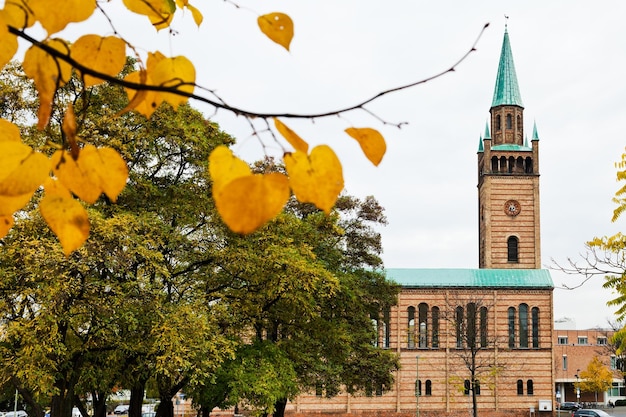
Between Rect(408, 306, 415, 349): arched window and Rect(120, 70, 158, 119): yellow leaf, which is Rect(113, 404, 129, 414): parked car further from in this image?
Rect(120, 70, 158, 119): yellow leaf

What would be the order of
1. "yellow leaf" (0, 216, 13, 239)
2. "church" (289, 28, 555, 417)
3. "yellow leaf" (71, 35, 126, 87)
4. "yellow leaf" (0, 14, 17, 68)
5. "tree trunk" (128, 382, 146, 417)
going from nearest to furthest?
"yellow leaf" (0, 14, 17, 68), "yellow leaf" (71, 35, 126, 87), "yellow leaf" (0, 216, 13, 239), "tree trunk" (128, 382, 146, 417), "church" (289, 28, 555, 417)

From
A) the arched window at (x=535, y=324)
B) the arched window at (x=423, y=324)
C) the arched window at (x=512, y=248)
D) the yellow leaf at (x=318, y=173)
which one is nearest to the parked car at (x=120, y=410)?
the arched window at (x=423, y=324)

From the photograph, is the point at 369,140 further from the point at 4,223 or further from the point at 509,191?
the point at 509,191

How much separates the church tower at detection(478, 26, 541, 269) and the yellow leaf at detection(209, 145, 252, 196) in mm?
67401

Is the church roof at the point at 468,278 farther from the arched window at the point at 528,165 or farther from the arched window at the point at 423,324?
the arched window at the point at 528,165

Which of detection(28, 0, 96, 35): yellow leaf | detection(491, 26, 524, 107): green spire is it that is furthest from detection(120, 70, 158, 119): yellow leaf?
detection(491, 26, 524, 107): green spire

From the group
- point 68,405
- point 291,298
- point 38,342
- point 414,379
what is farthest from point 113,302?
point 414,379

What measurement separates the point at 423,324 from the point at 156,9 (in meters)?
59.0

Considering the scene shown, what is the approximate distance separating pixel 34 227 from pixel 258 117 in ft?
56.5

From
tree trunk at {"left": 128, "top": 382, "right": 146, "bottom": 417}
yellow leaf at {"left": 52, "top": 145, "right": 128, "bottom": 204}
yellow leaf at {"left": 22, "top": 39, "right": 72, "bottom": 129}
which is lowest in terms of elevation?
tree trunk at {"left": 128, "top": 382, "right": 146, "bottom": 417}

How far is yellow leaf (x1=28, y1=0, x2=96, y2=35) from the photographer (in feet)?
3.98

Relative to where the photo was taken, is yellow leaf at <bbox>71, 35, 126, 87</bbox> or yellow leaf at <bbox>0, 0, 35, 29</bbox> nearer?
yellow leaf at <bbox>0, 0, 35, 29</bbox>

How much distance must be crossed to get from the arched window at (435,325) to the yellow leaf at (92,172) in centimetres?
5854

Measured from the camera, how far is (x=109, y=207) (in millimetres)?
19281
